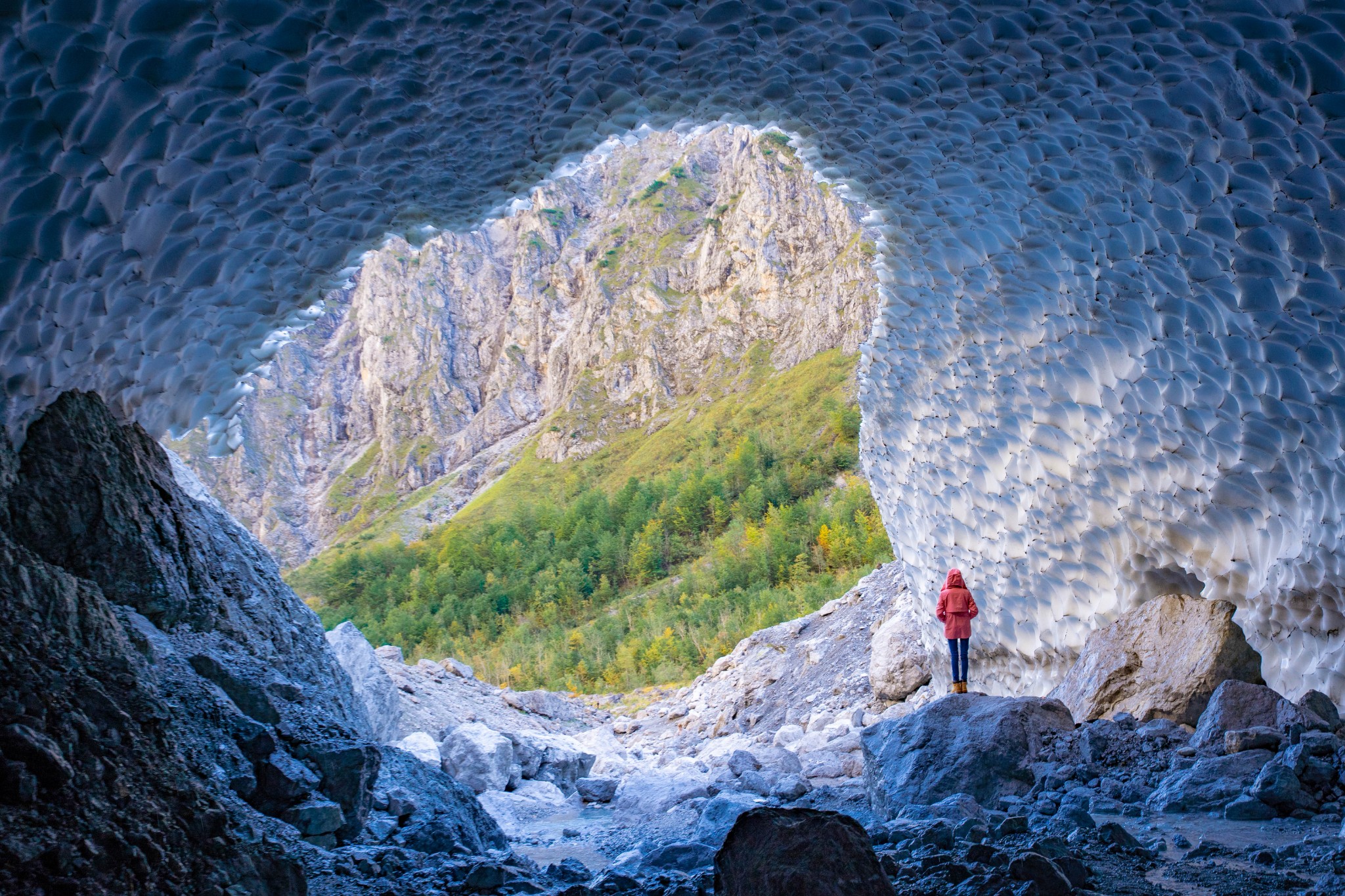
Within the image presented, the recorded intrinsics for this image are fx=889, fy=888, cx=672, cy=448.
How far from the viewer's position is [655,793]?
7609mm

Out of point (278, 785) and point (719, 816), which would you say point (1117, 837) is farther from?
point (278, 785)

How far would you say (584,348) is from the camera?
86750mm

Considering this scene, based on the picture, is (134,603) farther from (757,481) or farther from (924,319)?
(757,481)

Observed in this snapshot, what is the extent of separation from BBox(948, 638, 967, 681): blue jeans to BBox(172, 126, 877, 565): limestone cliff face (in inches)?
2175

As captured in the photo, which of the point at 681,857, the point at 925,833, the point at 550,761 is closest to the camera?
the point at 925,833

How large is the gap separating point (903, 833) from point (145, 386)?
4.85 metres

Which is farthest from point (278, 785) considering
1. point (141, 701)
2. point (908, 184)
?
point (908, 184)

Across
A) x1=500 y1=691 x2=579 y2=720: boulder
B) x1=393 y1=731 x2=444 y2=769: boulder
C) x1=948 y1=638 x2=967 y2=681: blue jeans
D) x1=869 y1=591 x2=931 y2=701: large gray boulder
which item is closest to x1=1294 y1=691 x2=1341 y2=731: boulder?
x1=948 y1=638 x2=967 y2=681: blue jeans

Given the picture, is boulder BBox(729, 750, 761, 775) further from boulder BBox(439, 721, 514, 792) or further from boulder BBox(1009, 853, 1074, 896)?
boulder BBox(1009, 853, 1074, 896)

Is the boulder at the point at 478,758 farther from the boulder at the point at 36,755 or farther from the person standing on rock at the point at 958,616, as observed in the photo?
the boulder at the point at 36,755

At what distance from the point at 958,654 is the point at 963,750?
3.19 meters

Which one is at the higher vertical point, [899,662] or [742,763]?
[742,763]

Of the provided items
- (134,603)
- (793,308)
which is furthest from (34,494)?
(793,308)

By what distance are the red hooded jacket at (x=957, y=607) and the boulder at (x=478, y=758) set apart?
14.5 ft
